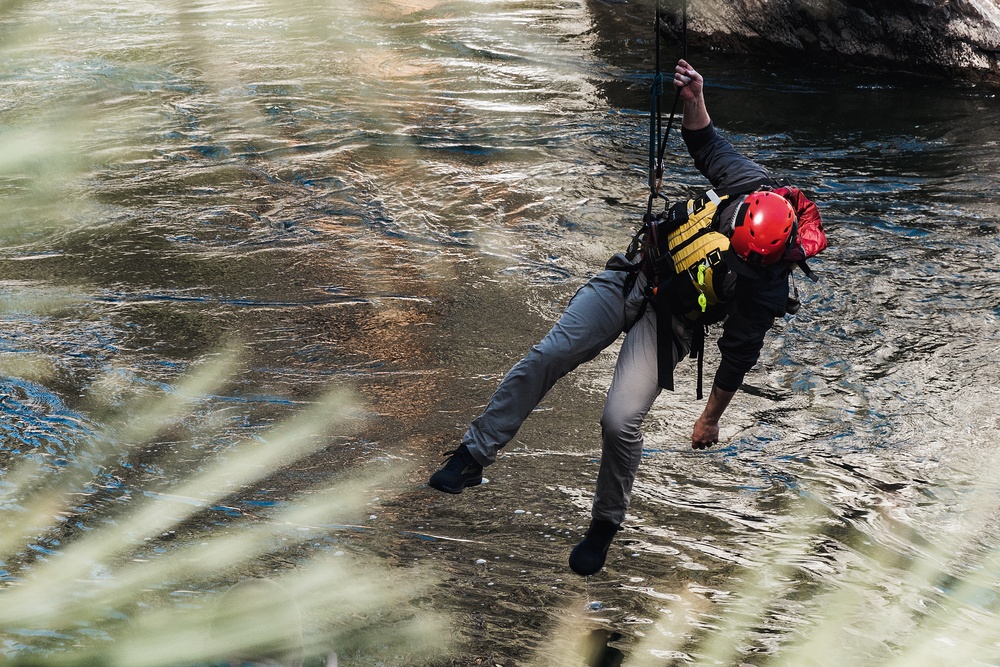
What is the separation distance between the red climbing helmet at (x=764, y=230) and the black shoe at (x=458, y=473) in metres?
1.32

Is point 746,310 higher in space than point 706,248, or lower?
lower

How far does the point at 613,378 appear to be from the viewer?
382 centimetres

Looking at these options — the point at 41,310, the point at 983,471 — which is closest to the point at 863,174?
the point at 983,471

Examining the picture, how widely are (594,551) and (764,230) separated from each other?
1400 millimetres

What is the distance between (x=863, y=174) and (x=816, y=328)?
9.58 ft

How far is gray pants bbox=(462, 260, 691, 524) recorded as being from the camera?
12.0ft

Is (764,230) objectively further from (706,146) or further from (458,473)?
(458,473)

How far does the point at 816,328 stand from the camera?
239 inches

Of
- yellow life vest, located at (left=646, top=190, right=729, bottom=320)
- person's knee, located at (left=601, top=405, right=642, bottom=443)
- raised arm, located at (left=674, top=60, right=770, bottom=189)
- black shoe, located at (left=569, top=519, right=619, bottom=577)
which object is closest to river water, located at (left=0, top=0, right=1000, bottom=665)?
black shoe, located at (left=569, top=519, right=619, bottom=577)

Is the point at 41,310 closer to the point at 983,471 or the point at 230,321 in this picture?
the point at 230,321

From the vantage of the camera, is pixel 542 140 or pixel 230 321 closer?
pixel 230 321

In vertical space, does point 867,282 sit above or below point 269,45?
below

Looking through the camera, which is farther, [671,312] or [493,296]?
[493,296]

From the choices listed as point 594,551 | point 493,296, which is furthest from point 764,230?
point 493,296
